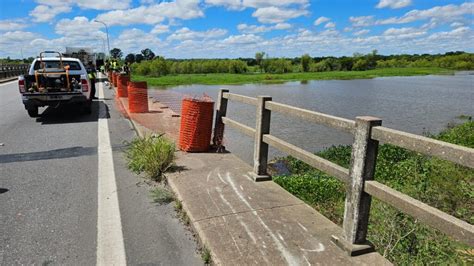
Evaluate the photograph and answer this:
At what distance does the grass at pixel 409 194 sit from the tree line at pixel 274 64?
231 ft

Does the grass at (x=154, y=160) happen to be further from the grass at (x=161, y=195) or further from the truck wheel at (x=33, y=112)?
the truck wheel at (x=33, y=112)

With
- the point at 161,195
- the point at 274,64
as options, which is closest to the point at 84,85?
the point at 161,195

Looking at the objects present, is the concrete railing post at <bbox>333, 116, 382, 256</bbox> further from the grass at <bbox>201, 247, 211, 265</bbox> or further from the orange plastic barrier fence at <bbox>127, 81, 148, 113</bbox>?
the orange plastic barrier fence at <bbox>127, 81, 148, 113</bbox>

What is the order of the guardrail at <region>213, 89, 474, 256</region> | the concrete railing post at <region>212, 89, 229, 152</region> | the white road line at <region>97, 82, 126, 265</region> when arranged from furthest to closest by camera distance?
1. the concrete railing post at <region>212, 89, 229, 152</region>
2. the white road line at <region>97, 82, 126, 265</region>
3. the guardrail at <region>213, 89, 474, 256</region>

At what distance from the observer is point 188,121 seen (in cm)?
689

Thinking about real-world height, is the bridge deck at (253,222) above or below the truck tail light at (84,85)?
below

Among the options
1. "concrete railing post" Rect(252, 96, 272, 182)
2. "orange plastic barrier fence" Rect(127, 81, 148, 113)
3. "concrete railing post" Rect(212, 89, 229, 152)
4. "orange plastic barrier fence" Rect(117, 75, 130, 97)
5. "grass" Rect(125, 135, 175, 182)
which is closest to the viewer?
"concrete railing post" Rect(252, 96, 272, 182)

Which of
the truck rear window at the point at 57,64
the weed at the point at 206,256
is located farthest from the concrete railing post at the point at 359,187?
the truck rear window at the point at 57,64

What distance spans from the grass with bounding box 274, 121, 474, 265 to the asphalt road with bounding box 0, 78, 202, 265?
223 centimetres

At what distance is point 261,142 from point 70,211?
2530 mm

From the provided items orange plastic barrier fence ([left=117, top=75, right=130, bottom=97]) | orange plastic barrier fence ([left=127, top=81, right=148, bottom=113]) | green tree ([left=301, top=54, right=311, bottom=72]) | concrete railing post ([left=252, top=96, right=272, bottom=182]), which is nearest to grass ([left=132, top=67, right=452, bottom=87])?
green tree ([left=301, top=54, right=311, bottom=72])

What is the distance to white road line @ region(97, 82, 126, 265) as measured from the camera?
12.0 ft

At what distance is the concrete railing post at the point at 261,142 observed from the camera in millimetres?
5332

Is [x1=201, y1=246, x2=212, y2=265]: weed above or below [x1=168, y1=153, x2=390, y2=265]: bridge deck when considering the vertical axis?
below
